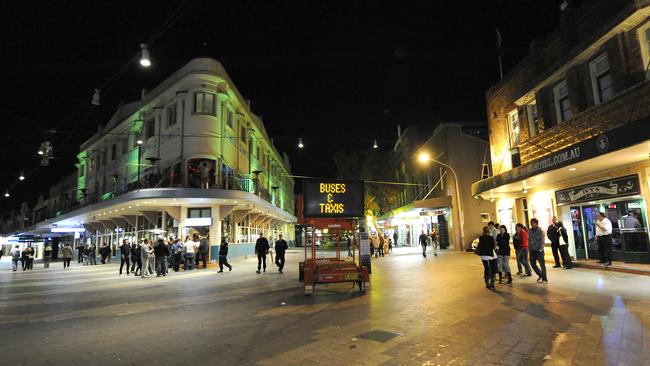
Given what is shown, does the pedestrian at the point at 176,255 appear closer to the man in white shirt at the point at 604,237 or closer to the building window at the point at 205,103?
the building window at the point at 205,103

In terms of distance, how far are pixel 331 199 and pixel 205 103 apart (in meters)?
16.2

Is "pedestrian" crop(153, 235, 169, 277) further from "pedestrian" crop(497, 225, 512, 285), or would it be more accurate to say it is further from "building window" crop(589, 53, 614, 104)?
"building window" crop(589, 53, 614, 104)

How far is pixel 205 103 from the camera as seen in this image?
2398 centimetres

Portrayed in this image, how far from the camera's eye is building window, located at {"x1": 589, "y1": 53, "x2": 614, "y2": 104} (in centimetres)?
1345

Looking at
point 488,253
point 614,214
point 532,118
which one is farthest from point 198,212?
point 614,214

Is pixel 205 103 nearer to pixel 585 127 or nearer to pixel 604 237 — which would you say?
pixel 585 127

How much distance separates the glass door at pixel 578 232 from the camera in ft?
50.5

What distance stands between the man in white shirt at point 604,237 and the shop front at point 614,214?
0.76 meters

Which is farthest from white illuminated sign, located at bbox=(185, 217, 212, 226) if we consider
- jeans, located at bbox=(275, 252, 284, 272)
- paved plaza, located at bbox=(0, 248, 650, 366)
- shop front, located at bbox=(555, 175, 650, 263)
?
shop front, located at bbox=(555, 175, 650, 263)

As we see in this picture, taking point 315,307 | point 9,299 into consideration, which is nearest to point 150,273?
point 9,299

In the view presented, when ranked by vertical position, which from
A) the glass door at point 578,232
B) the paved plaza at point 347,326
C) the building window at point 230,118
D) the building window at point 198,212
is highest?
the building window at point 230,118

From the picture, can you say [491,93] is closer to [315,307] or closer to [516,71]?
[516,71]

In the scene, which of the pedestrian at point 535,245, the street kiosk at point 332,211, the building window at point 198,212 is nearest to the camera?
the street kiosk at point 332,211

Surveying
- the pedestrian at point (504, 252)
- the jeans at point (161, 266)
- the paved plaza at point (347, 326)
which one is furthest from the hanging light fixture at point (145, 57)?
the pedestrian at point (504, 252)
